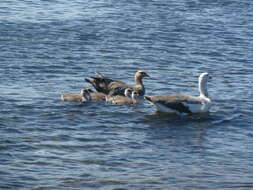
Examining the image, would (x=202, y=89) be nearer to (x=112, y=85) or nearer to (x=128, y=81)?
(x=112, y=85)

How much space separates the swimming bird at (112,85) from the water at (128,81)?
545 millimetres

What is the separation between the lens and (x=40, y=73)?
19.6m

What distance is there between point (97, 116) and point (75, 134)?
66.4 inches

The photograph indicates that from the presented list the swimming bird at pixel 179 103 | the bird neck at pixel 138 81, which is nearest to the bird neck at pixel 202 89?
the swimming bird at pixel 179 103

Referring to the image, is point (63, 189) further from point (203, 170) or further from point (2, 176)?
point (203, 170)

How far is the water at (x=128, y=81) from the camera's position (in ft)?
41.9

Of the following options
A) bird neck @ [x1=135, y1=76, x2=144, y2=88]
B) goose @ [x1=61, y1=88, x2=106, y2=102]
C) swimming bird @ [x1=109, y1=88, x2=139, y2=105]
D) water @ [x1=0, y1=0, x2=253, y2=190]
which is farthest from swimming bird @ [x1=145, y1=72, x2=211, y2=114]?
bird neck @ [x1=135, y1=76, x2=144, y2=88]

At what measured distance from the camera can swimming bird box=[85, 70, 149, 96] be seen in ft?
60.0

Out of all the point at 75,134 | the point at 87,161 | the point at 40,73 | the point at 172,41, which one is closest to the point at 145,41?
the point at 172,41

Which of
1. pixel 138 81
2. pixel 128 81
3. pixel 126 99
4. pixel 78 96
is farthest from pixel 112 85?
pixel 128 81

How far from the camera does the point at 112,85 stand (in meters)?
18.5

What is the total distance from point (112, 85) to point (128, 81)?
1428 millimetres

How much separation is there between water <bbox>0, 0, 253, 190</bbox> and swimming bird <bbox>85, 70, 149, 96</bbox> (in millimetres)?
545

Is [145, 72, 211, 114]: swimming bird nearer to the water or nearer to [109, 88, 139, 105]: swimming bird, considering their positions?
the water
